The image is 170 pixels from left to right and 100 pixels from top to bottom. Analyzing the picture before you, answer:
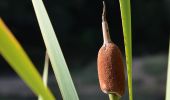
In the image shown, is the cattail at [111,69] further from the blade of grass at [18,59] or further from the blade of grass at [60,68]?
the blade of grass at [18,59]

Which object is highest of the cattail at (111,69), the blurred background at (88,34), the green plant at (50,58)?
the green plant at (50,58)

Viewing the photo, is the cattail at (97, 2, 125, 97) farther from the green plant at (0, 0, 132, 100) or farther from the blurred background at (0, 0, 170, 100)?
the blurred background at (0, 0, 170, 100)

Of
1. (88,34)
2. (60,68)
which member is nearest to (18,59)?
(60,68)

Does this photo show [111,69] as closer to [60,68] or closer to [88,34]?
[60,68]

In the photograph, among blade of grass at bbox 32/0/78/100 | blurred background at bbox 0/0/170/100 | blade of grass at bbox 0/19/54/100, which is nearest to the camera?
blade of grass at bbox 0/19/54/100

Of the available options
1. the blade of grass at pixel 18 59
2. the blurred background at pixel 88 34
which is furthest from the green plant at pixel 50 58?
the blurred background at pixel 88 34

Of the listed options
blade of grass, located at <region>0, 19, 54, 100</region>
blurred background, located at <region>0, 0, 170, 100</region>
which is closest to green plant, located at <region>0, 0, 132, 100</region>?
blade of grass, located at <region>0, 19, 54, 100</region>
